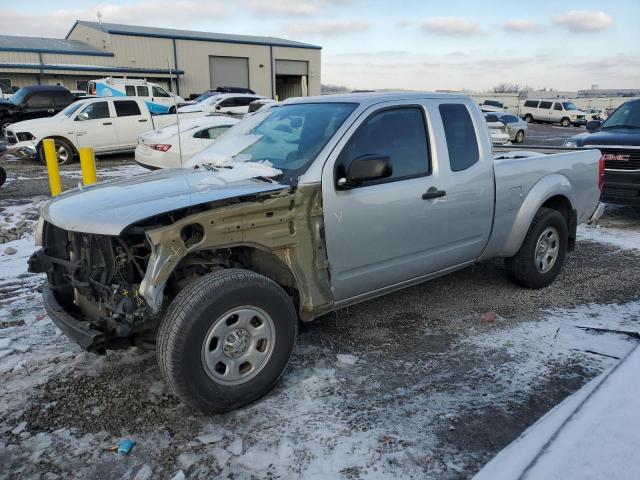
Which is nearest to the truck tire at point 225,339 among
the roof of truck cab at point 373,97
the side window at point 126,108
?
the roof of truck cab at point 373,97

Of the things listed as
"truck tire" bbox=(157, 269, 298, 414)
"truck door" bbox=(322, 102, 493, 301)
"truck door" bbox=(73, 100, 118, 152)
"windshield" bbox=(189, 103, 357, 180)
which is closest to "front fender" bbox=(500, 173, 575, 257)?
"truck door" bbox=(322, 102, 493, 301)

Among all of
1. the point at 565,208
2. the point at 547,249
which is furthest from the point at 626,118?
the point at 547,249

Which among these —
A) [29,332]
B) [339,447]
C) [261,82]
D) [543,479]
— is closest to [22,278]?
[29,332]

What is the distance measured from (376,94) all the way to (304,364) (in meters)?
2.18

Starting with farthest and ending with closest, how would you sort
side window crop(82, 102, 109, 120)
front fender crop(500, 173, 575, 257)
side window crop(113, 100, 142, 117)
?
side window crop(113, 100, 142, 117), side window crop(82, 102, 109, 120), front fender crop(500, 173, 575, 257)

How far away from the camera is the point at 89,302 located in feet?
11.1

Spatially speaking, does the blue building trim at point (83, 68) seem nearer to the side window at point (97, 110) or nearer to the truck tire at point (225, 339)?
the side window at point (97, 110)

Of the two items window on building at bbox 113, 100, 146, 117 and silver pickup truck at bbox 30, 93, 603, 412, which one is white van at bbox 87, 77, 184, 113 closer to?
window on building at bbox 113, 100, 146, 117

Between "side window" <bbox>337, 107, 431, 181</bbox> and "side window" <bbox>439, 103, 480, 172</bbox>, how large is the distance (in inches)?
10.7

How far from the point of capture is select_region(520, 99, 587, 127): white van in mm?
38594

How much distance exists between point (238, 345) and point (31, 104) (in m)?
19.1

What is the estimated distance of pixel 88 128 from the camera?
14234mm

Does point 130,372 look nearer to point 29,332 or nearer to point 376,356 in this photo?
point 29,332

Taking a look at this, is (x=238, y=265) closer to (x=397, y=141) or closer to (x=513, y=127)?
(x=397, y=141)
